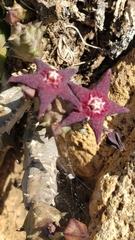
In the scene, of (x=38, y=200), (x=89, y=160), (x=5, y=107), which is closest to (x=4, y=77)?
(x=5, y=107)

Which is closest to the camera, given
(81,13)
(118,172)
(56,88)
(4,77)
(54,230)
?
(56,88)

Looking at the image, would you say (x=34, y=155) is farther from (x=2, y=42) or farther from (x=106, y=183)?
(x=2, y=42)

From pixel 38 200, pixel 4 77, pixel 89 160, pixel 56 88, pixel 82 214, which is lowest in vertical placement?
pixel 82 214

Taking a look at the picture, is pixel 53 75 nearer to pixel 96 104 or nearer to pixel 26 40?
pixel 96 104

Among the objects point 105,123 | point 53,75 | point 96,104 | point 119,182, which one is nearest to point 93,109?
point 96,104

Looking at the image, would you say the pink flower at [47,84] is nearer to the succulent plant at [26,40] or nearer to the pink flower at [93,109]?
the pink flower at [93,109]

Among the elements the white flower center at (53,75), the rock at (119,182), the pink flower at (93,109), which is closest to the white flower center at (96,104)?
the pink flower at (93,109)

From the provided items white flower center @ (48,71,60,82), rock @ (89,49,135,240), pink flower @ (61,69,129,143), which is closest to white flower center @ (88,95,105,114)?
pink flower @ (61,69,129,143)
